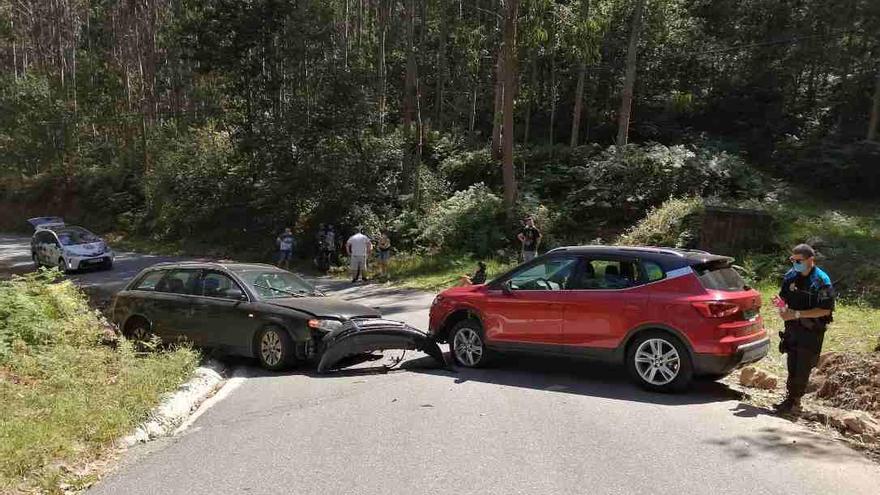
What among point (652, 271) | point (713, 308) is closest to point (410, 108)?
point (652, 271)

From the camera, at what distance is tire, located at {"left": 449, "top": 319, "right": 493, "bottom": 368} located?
898 centimetres

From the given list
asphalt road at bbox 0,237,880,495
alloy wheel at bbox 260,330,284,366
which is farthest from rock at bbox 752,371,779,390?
alloy wheel at bbox 260,330,284,366

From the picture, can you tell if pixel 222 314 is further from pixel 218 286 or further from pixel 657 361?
pixel 657 361

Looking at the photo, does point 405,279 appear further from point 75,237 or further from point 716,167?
point 75,237

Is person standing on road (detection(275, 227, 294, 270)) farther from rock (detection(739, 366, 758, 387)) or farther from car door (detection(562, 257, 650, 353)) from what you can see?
rock (detection(739, 366, 758, 387))

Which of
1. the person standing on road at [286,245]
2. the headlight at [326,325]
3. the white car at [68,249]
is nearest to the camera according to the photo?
the headlight at [326,325]

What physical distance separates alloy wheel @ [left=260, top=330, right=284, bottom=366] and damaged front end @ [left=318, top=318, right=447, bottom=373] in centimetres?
71

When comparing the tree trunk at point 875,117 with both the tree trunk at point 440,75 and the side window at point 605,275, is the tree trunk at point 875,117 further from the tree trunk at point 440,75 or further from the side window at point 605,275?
the side window at point 605,275

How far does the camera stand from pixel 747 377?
26.6 ft

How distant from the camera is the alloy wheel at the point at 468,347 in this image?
903cm

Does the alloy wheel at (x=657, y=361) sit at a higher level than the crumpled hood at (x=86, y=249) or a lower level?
lower

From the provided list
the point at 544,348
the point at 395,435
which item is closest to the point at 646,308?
the point at 544,348

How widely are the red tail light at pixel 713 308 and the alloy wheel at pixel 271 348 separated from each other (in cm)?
520

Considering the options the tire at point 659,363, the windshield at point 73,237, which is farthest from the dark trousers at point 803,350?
the windshield at point 73,237
